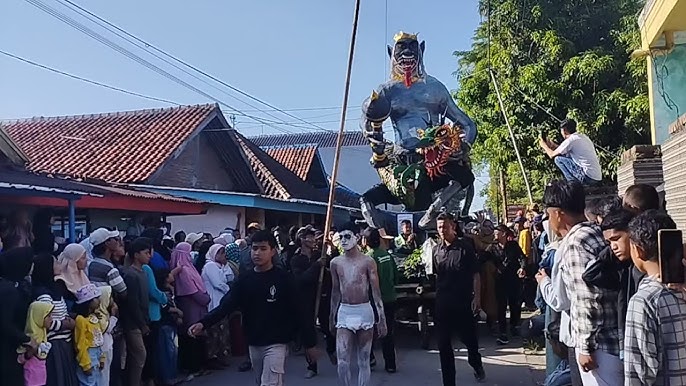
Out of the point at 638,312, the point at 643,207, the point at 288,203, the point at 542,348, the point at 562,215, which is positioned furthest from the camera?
the point at 288,203

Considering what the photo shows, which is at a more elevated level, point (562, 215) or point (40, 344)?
point (562, 215)

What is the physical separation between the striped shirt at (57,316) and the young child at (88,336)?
242mm

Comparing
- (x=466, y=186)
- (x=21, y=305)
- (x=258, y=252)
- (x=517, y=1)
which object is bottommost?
(x=21, y=305)

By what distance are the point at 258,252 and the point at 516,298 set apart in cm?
700

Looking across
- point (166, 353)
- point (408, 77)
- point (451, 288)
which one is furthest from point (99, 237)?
point (408, 77)

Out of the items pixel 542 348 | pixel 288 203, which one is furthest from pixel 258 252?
pixel 288 203

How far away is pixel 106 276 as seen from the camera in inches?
288

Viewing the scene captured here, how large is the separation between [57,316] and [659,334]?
4.73m

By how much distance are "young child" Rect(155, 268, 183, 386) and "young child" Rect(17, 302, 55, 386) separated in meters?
2.50

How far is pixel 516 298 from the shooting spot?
12094mm

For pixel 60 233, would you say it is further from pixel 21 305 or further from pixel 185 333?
pixel 21 305

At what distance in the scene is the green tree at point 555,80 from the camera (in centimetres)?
1719

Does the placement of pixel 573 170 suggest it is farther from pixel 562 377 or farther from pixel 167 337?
pixel 167 337

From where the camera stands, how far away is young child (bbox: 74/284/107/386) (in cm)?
664
